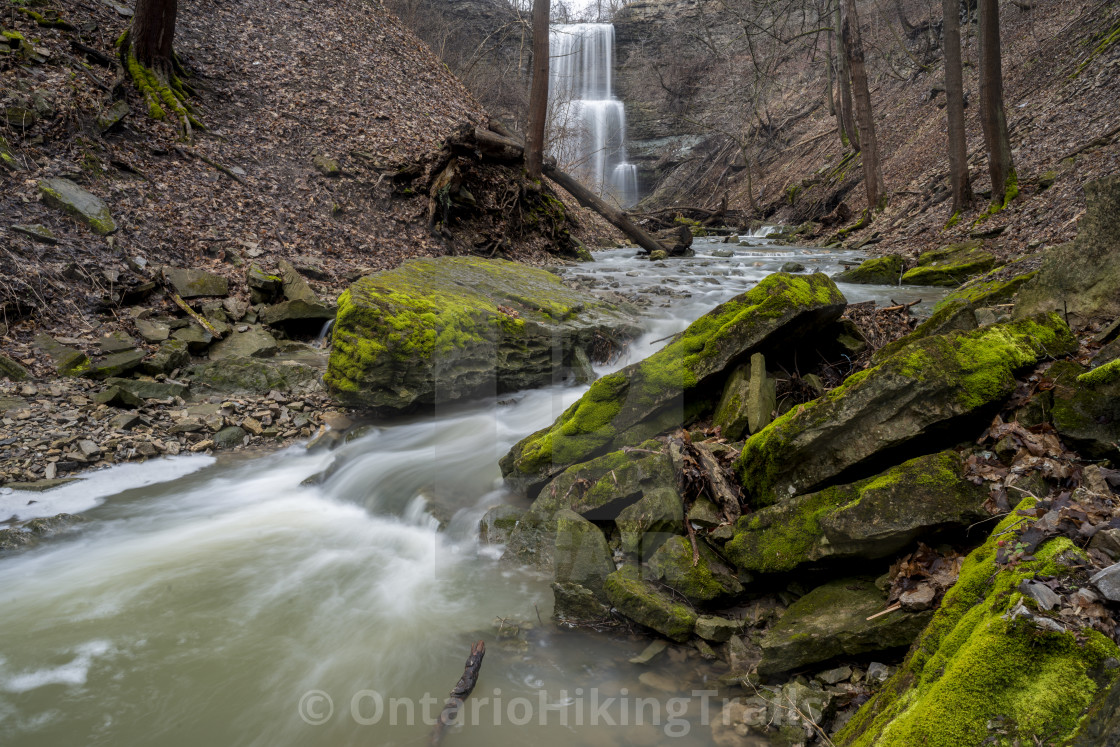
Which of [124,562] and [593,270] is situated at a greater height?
[593,270]

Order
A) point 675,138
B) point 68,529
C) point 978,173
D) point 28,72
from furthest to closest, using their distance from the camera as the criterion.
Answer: point 675,138 < point 978,173 < point 28,72 < point 68,529

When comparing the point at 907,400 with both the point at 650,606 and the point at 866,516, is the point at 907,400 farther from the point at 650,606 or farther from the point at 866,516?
the point at 650,606

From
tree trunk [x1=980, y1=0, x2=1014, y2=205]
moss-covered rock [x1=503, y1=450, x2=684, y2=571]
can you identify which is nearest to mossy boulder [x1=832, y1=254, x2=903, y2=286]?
tree trunk [x1=980, y1=0, x2=1014, y2=205]

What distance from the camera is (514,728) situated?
9.97ft

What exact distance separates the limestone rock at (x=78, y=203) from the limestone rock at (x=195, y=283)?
3.67 ft

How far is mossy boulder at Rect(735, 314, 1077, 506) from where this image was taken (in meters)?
3.29

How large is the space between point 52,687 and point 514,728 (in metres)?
2.72

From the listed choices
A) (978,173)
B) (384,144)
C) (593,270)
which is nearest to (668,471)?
(593,270)

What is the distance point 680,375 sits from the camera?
4980 millimetres

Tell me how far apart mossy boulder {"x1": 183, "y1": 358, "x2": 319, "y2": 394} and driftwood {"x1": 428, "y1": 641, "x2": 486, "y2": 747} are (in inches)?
210

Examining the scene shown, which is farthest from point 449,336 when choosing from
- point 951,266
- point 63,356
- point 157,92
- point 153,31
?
point 153,31

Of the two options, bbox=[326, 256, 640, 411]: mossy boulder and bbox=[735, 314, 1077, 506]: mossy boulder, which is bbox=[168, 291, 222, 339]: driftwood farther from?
bbox=[735, 314, 1077, 506]: mossy boulder

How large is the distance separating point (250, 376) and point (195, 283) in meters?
1.92

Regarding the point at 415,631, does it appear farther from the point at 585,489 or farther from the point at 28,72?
the point at 28,72
